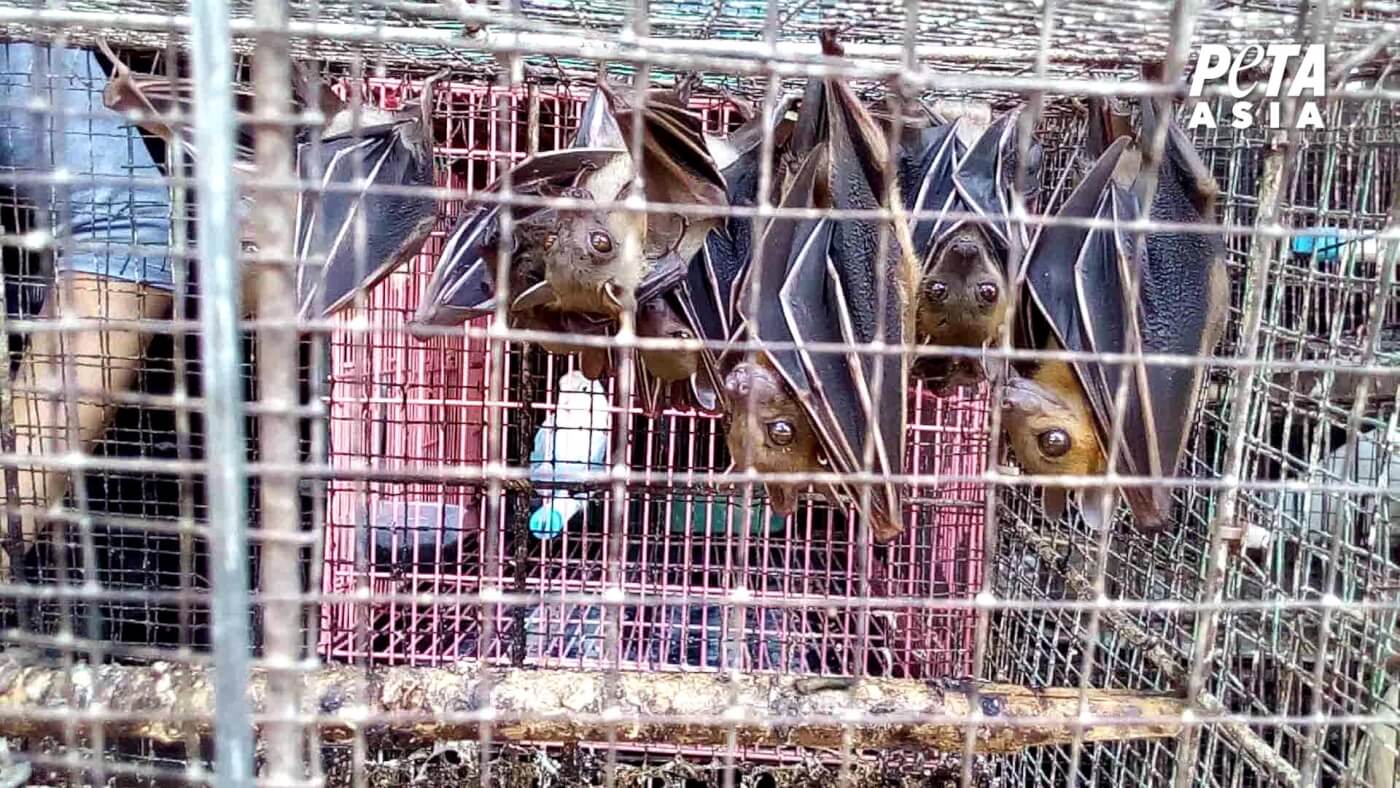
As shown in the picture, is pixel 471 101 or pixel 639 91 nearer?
pixel 639 91

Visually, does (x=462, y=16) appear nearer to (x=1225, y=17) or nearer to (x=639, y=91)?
(x=639, y=91)

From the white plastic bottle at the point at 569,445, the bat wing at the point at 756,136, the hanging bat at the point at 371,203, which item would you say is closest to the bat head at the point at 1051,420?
the bat wing at the point at 756,136

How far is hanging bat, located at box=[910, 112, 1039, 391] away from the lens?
991 mm

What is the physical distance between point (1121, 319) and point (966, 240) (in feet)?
0.56

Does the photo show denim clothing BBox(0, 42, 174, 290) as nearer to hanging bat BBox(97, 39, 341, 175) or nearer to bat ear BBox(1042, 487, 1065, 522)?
hanging bat BBox(97, 39, 341, 175)

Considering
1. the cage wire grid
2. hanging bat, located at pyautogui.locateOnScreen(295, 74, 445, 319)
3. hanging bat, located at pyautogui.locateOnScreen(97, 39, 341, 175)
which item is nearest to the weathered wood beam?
the cage wire grid

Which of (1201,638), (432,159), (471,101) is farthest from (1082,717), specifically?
(471,101)

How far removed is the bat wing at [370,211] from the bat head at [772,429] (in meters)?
0.34

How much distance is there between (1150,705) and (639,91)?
77cm

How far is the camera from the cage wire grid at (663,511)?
Result: 24.1 inches

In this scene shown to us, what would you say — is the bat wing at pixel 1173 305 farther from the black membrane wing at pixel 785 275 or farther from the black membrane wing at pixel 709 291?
the black membrane wing at pixel 709 291

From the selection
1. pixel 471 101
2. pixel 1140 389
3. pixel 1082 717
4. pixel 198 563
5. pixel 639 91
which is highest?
pixel 471 101

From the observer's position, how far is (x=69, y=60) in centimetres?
145

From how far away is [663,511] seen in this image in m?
1.72
